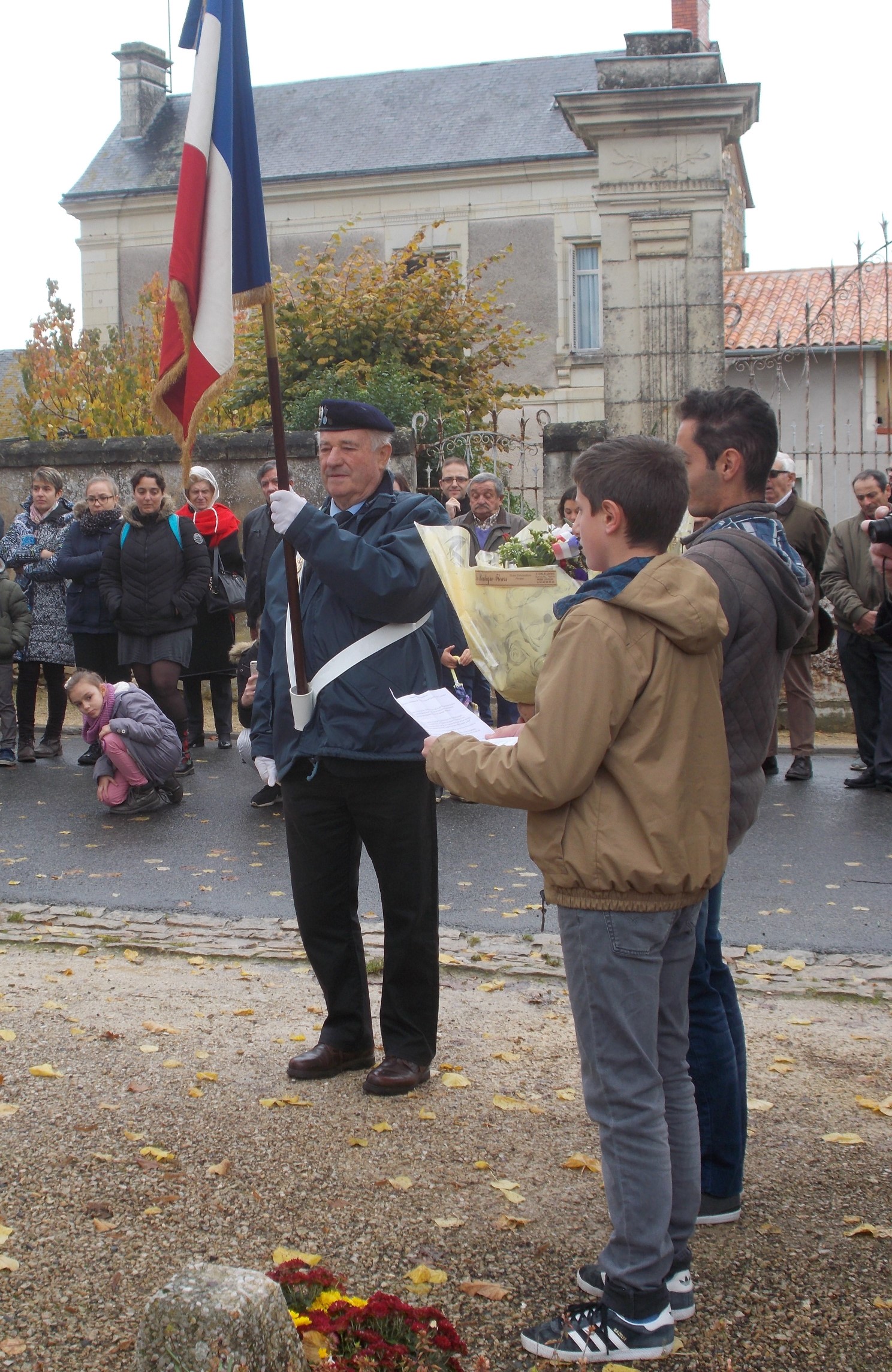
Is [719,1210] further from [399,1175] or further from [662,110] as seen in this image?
[662,110]

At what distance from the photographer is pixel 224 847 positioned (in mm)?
7969

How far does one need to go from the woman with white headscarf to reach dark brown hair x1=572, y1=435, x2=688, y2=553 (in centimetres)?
826

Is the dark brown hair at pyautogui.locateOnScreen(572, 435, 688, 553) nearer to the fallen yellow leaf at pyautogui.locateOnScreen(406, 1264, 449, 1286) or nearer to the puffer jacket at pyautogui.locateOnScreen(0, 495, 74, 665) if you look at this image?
the fallen yellow leaf at pyautogui.locateOnScreen(406, 1264, 449, 1286)

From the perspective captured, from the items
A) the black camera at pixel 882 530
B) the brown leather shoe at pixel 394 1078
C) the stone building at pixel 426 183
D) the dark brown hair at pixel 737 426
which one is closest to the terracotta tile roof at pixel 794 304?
the stone building at pixel 426 183

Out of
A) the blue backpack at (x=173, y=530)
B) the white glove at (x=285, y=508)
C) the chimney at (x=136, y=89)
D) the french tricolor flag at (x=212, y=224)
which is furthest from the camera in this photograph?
the chimney at (x=136, y=89)

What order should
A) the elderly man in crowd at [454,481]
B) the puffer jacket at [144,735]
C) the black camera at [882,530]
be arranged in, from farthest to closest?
1. the elderly man in crowd at [454,481]
2. the puffer jacket at [144,735]
3. the black camera at [882,530]

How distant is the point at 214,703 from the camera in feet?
38.5

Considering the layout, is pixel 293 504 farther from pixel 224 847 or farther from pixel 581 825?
pixel 224 847

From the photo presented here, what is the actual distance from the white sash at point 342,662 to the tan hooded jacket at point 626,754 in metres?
1.39

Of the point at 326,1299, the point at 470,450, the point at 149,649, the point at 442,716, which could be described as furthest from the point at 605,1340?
the point at 470,450

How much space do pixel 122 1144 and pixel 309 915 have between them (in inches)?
36.0

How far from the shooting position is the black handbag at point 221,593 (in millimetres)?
10992

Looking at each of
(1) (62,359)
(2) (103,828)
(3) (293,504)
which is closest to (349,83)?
(1) (62,359)

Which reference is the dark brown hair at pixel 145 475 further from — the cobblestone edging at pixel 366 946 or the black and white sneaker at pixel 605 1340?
the black and white sneaker at pixel 605 1340
